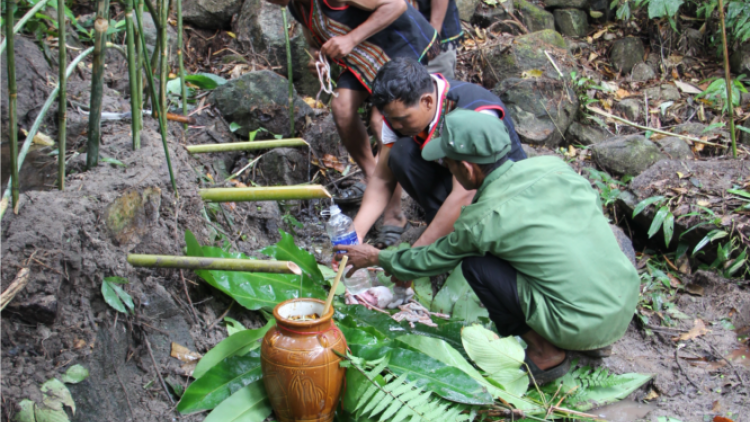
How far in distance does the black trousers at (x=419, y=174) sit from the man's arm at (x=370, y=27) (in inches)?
27.2

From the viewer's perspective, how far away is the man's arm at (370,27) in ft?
11.7

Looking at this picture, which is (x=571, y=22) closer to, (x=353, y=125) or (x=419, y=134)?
(x=353, y=125)

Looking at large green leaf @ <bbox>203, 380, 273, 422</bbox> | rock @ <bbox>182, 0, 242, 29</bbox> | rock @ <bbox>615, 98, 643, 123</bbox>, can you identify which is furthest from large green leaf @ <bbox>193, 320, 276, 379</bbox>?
rock @ <bbox>615, 98, 643, 123</bbox>

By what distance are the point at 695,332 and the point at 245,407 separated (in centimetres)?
260

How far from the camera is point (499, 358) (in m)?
2.45

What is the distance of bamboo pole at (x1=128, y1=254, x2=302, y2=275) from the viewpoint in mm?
2020

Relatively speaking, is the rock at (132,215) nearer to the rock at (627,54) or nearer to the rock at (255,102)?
the rock at (255,102)

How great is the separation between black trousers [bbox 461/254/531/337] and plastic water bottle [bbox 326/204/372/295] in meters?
0.75

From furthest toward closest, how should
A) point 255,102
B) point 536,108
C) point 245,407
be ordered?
point 536,108 → point 255,102 → point 245,407

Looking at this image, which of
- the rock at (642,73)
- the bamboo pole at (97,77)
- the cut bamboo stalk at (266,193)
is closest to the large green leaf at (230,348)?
the cut bamboo stalk at (266,193)

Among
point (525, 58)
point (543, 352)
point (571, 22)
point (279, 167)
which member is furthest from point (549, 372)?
point (571, 22)

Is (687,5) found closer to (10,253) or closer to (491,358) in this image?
(491,358)

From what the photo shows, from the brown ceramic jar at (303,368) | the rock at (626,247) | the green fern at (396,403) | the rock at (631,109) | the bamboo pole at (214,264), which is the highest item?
the bamboo pole at (214,264)

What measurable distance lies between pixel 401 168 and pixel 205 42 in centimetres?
372
